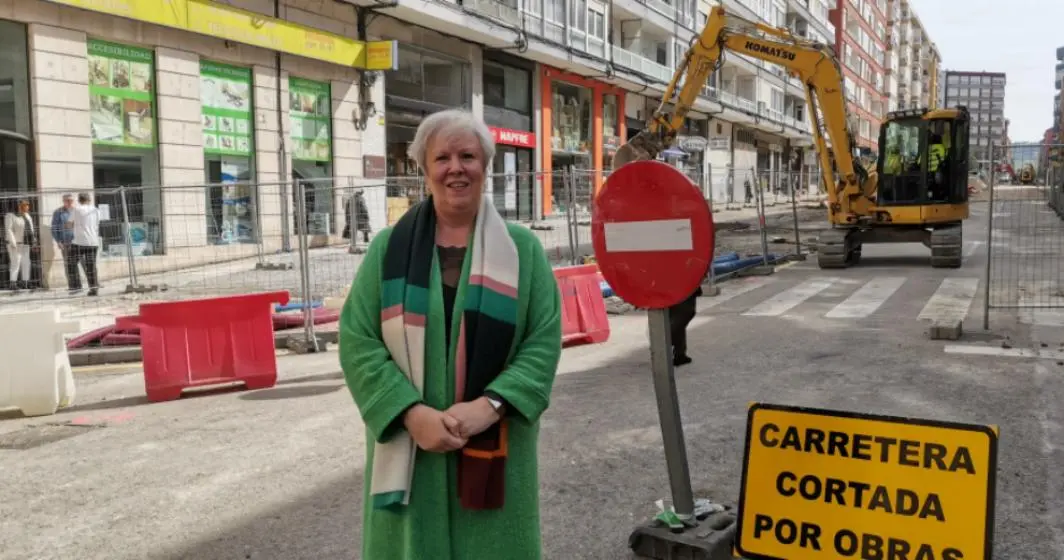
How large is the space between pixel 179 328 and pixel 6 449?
5.65 ft

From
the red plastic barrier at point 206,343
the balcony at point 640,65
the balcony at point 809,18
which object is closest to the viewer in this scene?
the red plastic barrier at point 206,343

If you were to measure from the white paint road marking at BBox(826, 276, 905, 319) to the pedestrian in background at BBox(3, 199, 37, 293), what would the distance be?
1058cm

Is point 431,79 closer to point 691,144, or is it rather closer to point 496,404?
point 691,144

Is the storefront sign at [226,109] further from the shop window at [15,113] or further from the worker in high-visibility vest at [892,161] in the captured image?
the worker in high-visibility vest at [892,161]

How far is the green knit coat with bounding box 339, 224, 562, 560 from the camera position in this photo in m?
2.26

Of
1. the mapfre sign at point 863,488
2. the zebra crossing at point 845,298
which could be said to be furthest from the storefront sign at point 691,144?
the mapfre sign at point 863,488

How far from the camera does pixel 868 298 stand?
1176 cm

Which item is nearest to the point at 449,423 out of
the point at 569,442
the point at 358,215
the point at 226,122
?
the point at 569,442

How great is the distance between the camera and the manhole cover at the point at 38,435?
5.66 meters

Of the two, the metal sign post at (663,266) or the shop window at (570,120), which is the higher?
the shop window at (570,120)

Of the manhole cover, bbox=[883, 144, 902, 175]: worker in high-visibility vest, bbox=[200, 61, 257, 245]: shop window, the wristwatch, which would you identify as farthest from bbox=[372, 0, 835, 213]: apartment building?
the wristwatch

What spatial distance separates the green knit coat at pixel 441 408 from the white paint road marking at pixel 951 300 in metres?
7.77

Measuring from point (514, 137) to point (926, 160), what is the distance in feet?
46.2

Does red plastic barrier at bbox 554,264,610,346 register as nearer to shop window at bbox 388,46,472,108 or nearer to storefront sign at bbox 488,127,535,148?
shop window at bbox 388,46,472,108
